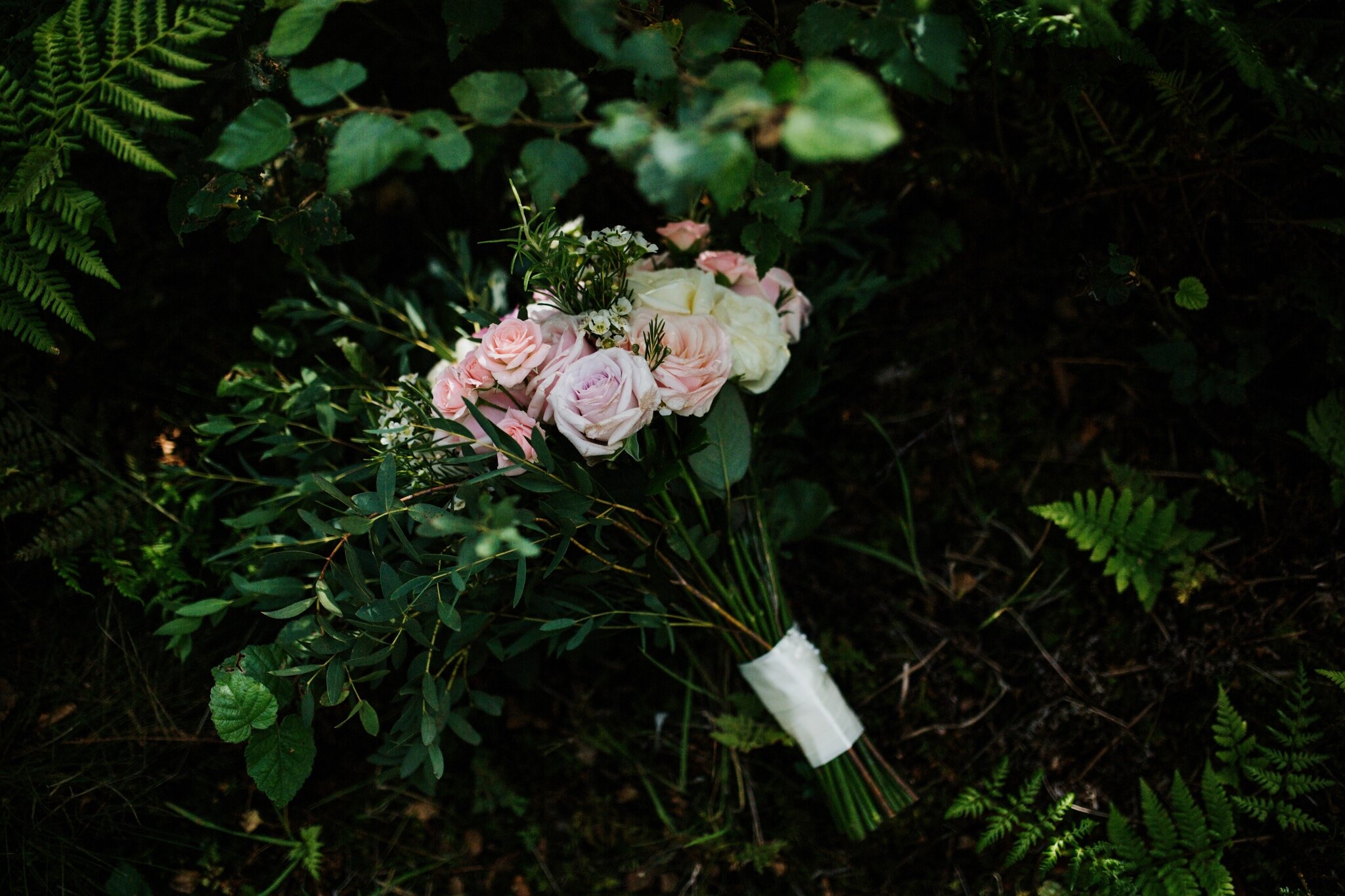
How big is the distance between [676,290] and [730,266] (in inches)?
7.7

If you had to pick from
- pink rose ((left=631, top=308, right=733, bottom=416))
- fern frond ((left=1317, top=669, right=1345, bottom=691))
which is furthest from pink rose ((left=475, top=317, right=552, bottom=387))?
fern frond ((left=1317, top=669, right=1345, bottom=691))

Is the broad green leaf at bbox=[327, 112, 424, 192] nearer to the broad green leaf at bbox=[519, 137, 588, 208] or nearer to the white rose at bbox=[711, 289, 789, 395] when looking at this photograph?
the broad green leaf at bbox=[519, 137, 588, 208]

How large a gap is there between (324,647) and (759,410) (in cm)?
91

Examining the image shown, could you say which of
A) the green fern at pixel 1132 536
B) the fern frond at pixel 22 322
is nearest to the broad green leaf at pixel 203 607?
the fern frond at pixel 22 322

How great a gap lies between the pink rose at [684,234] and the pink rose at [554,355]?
0.32m

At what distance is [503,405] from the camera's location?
4.34 feet

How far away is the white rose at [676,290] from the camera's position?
4.35 ft

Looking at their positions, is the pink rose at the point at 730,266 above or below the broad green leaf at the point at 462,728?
above

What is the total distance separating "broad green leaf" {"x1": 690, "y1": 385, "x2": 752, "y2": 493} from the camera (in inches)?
57.0

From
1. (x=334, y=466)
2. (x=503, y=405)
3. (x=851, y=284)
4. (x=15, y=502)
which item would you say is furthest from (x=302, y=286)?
(x=851, y=284)

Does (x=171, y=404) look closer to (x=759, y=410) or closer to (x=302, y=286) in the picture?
(x=302, y=286)

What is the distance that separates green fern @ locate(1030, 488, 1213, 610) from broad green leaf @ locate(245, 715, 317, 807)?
4.91ft

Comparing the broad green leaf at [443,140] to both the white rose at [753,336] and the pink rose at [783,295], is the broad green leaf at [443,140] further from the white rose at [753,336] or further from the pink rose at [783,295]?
the pink rose at [783,295]

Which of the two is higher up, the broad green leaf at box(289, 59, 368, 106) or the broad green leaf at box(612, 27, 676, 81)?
the broad green leaf at box(289, 59, 368, 106)
